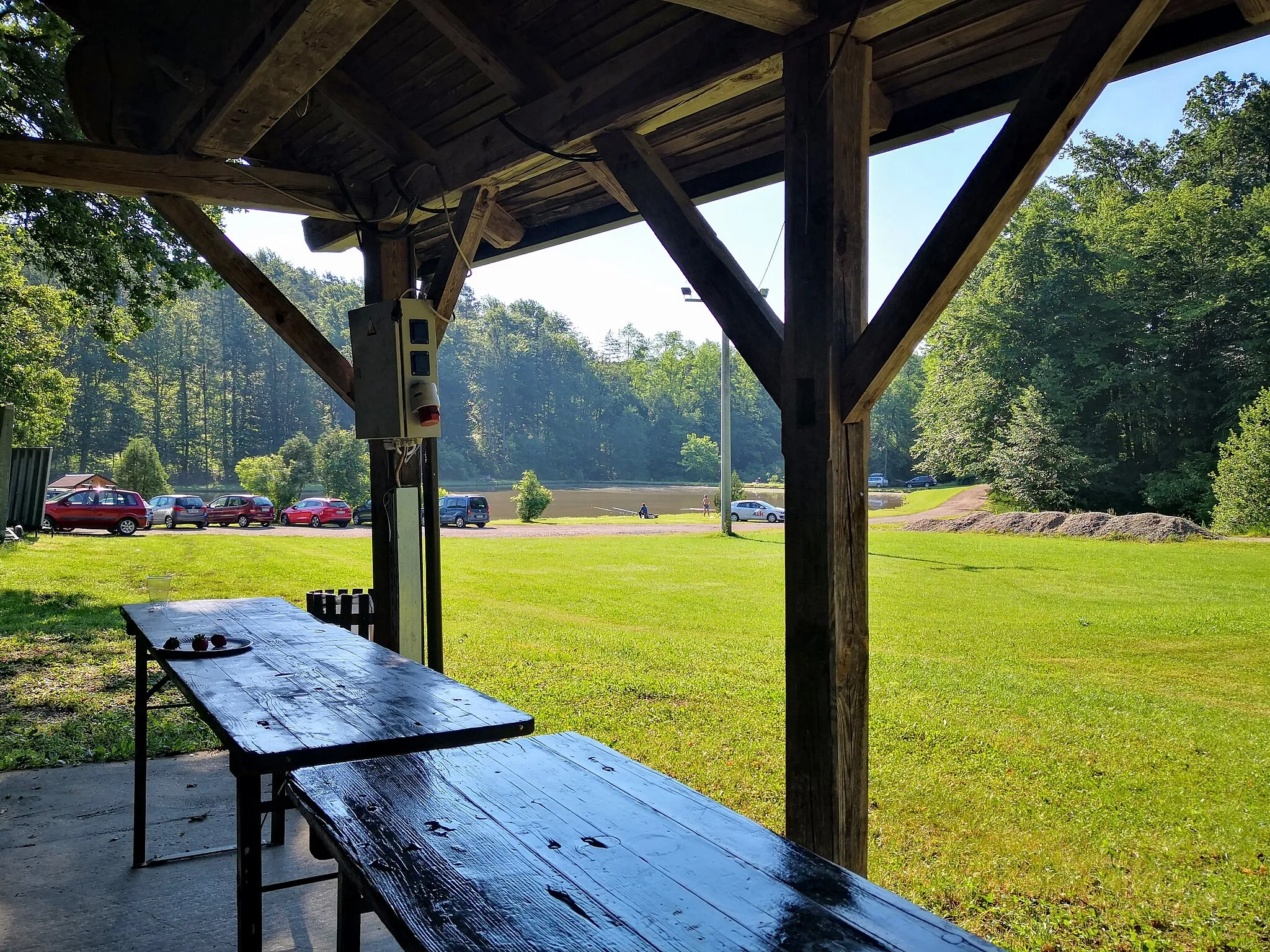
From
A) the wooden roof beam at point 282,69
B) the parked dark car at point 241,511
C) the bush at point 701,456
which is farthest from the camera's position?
the bush at point 701,456

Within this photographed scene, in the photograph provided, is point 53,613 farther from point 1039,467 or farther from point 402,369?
point 1039,467

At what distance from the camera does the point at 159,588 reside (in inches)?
138

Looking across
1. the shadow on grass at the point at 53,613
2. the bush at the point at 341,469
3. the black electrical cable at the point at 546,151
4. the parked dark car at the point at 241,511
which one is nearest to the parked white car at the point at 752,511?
the bush at the point at 341,469

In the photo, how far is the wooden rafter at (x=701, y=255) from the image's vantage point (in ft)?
7.95

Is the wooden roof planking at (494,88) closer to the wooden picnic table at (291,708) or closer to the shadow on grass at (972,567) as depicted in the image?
the wooden picnic table at (291,708)

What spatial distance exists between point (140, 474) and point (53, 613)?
1011 inches

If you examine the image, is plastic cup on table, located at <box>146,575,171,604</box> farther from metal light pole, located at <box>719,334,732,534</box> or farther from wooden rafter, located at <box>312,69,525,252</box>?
metal light pole, located at <box>719,334,732,534</box>

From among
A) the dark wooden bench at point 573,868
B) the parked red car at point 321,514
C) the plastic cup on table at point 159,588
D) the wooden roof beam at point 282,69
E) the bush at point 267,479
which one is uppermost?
the wooden roof beam at point 282,69

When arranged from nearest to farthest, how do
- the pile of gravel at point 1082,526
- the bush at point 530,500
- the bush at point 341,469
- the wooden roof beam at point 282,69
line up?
the wooden roof beam at point 282,69
the pile of gravel at point 1082,526
the bush at point 530,500
the bush at point 341,469

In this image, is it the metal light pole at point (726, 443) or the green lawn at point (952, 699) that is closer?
the green lawn at point (952, 699)

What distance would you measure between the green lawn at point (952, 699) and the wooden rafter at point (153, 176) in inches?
112

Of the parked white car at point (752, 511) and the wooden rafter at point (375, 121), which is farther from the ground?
the wooden rafter at point (375, 121)

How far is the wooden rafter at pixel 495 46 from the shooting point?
2.87 metres

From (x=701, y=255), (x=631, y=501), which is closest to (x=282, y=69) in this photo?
(x=701, y=255)
